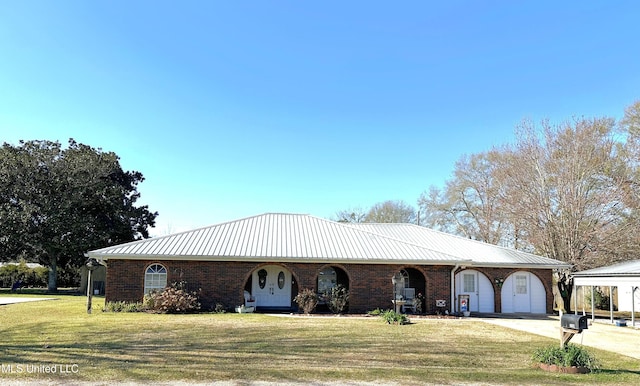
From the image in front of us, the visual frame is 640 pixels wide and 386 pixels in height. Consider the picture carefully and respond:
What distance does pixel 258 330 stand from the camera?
13070 mm

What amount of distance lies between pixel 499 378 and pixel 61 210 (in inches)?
1248

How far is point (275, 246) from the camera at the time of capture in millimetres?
20062

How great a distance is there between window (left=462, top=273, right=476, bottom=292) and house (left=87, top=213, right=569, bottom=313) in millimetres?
46

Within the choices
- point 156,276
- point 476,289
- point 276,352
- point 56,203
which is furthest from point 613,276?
point 56,203

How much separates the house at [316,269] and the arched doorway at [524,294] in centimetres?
5

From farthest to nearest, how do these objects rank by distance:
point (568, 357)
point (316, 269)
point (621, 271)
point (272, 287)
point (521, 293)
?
point (521, 293) < point (272, 287) < point (316, 269) < point (621, 271) < point (568, 357)

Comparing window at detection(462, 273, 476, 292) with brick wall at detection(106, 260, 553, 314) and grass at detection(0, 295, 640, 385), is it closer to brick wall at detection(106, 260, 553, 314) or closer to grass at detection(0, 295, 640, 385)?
brick wall at detection(106, 260, 553, 314)

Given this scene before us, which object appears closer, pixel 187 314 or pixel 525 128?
pixel 187 314

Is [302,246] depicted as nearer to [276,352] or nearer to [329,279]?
[329,279]

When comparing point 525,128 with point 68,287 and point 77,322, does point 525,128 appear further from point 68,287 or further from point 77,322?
point 68,287

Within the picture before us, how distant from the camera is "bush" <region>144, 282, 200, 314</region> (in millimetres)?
17500

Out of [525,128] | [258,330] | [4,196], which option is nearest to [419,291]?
[258,330]

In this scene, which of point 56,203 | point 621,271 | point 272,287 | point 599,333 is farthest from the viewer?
point 56,203

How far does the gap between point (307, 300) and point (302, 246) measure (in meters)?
2.62
